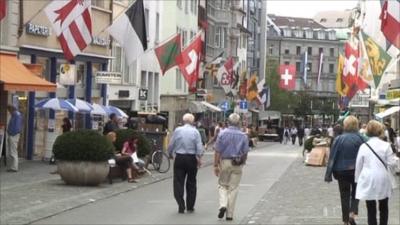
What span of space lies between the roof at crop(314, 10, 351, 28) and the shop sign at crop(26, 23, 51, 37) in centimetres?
15090

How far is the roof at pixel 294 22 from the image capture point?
559ft

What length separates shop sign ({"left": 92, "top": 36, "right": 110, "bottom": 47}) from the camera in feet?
108

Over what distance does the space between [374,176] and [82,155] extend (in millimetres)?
8788

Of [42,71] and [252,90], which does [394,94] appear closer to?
[42,71]

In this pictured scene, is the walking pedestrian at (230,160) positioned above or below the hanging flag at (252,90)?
below

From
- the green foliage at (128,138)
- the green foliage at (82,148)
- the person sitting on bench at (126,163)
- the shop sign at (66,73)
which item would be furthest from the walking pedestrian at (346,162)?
the shop sign at (66,73)

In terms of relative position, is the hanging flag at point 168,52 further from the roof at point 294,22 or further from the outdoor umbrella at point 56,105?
the roof at point 294,22

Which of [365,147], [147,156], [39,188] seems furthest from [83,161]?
[365,147]

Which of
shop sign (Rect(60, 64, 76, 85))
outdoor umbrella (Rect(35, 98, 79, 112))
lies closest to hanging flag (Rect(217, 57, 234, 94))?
shop sign (Rect(60, 64, 76, 85))

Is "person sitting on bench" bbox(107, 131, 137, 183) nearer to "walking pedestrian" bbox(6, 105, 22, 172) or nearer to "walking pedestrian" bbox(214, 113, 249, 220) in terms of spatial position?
"walking pedestrian" bbox(6, 105, 22, 172)

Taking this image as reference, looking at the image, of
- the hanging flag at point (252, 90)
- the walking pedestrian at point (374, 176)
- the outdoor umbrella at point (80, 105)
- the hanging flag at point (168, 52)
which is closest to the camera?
the walking pedestrian at point (374, 176)

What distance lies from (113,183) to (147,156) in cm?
419

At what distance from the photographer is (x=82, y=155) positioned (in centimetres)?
1797

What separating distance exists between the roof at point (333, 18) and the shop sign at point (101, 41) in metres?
145
